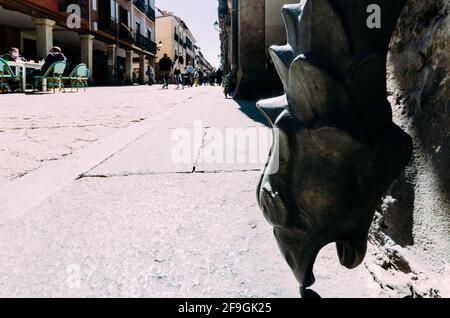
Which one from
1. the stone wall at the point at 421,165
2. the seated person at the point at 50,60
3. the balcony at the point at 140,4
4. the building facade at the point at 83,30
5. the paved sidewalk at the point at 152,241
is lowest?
the paved sidewalk at the point at 152,241

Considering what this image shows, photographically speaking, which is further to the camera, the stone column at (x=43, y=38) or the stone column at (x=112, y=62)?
the stone column at (x=112, y=62)

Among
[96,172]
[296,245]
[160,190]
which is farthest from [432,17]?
[96,172]

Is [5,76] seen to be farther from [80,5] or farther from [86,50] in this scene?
[80,5]

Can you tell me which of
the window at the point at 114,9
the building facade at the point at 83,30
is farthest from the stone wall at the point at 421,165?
the window at the point at 114,9

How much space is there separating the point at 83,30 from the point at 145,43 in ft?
43.4

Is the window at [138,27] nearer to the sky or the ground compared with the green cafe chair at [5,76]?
nearer to the sky

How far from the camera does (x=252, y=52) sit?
18.8 feet

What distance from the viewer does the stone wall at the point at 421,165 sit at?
0.59 meters

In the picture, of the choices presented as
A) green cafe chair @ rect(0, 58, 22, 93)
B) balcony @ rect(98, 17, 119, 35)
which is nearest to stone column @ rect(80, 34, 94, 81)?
balcony @ rect(98, 17, 119, 35)

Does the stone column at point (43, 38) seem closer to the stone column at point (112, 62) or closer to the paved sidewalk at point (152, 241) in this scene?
the stone column at point (112, 62)

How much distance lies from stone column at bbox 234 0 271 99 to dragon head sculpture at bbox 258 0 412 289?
5423 mm

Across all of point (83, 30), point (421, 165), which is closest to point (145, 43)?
point (83, 30)

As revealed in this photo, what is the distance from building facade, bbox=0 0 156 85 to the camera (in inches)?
573

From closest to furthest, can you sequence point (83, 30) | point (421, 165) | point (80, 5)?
point (421, 165), point (83, 30), point (80, 5)
